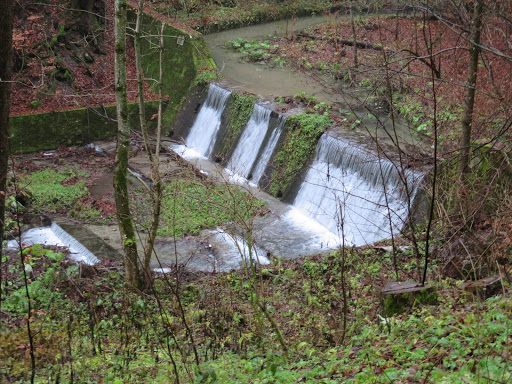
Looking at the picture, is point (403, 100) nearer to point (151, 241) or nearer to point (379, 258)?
point (379, 258)

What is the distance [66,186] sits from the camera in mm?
14688

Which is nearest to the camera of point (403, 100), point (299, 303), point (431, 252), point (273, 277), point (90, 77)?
point (299, 303)

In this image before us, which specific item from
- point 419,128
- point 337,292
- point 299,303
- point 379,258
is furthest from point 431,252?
point 419,128

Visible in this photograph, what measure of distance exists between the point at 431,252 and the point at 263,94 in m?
9.58

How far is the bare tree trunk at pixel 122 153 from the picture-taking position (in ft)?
26.6

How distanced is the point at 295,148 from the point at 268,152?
3.30ft

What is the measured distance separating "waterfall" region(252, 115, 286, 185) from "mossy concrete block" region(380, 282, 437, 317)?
8.79m

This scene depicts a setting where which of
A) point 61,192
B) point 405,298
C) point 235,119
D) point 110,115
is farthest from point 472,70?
point 110,115

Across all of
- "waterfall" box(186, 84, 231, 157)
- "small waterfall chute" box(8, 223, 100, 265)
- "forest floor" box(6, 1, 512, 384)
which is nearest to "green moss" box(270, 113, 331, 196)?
"forest floor" box(6, 1, 512, 384)

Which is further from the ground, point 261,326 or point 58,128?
point 261,326

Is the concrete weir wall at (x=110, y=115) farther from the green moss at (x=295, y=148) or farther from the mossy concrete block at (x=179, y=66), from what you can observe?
the green moss at (x=295, y=148)

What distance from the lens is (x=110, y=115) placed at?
1798cm

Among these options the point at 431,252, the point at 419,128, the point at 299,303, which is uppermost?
the point at 419,128

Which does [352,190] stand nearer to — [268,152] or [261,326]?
[268,152]
